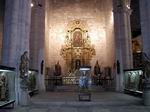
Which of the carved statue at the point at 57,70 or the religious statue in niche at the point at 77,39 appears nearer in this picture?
the carved statue at the point at 57,70

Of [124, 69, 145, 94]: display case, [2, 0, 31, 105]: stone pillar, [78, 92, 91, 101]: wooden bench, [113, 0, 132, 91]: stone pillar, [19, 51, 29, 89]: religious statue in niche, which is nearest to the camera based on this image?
[19, 51, 29, 89]: religious statue in niche

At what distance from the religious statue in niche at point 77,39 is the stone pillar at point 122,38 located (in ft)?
22.4

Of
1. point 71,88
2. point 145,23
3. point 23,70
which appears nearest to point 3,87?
point 23,70

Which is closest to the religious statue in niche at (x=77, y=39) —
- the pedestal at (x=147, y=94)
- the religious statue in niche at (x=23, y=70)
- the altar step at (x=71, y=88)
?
the altar step at (x=71, y=88)

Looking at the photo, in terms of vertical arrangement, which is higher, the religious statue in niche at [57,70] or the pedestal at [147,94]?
the religious statue in niche at [57,70]

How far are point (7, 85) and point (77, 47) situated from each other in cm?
1671

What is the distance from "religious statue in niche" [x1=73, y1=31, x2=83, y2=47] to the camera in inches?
1042

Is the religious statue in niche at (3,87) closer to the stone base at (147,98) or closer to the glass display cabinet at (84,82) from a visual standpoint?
the glass display cabinet at (84,82)

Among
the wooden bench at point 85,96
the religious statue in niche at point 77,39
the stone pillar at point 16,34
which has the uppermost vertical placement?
the religious statue in niche at point 77,39

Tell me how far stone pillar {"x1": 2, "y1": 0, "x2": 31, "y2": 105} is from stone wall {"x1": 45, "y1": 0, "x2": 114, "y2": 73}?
13.7 m

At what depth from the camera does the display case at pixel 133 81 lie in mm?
14205

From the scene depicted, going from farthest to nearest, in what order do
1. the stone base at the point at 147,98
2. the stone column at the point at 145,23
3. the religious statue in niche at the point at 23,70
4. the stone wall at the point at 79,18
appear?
the stone wall at the point at 79,18
the stone column at the point at 145,23
the religious statue in niche at the point at 23,70
the stone base at the point at 147,98

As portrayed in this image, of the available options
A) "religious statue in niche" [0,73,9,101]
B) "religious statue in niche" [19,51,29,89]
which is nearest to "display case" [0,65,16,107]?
"religious statue in niche" [0,73,9,101]

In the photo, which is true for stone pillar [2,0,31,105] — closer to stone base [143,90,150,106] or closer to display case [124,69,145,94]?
stone base [143,90,150,106]
